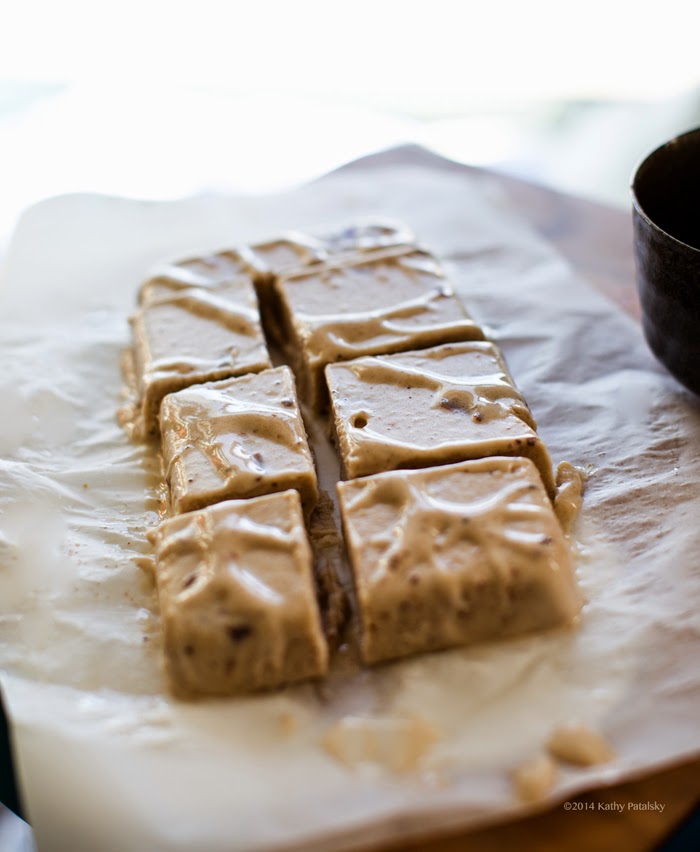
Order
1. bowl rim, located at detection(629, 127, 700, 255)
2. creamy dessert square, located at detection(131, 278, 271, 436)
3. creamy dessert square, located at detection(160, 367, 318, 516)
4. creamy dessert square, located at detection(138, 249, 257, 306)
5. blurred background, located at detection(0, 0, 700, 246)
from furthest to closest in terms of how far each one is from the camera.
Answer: blurred background, located at detection(0, 0, 700, 246), creamy dessert square, located at detection(138, 249, 257, 306), creamy dessert square, located at detection(131, 278, 271, 436), bowl rim, located at detection(629, 127, 700, 255), creamy dessert square, located at detection(160, 367, 318, 516)

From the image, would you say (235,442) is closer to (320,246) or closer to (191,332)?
(191,332)

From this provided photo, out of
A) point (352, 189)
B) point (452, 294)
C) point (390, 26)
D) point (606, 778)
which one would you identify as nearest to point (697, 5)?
point (390, 26)

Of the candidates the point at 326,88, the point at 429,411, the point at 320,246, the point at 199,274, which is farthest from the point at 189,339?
the point at 326,88

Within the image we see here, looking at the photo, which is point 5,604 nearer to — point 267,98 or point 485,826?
point 485,826

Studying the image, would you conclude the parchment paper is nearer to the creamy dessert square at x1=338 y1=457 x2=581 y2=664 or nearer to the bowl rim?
the creamy dessert square at x1=338 y1=457 x2=581 y2=664

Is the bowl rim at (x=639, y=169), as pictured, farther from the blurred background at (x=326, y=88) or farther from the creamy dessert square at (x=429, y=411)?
the blurred background at (x=326, y=88)

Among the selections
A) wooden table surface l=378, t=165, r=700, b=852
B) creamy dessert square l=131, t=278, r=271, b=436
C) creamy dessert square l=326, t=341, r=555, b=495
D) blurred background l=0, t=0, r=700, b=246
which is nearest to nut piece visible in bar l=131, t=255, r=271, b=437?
creamy dessert square l=131, t=278, r=271, b=436
